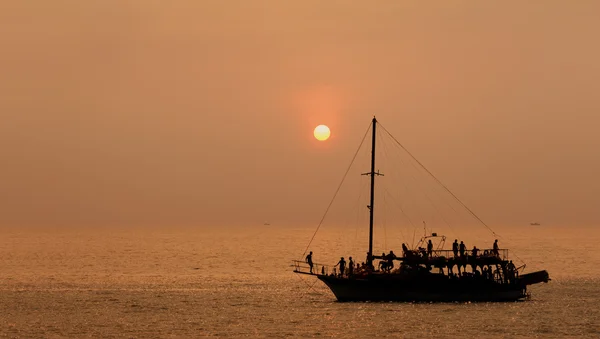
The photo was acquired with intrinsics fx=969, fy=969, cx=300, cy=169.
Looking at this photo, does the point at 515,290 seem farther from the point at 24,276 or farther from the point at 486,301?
the point at 24,276

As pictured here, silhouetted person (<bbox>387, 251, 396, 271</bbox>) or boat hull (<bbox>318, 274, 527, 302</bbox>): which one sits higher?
silhouetted person (<bbox>387, 251, 396, 271</bbox>)

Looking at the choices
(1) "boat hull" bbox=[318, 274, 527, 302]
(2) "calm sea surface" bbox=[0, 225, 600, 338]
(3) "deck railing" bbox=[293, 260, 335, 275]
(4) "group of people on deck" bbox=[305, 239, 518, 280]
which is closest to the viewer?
(2) "calm sea surface" bbox=[0, 225, 600, 338]

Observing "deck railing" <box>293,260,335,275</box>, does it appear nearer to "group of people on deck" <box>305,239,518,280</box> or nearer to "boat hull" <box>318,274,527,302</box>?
"group of people on deck" <box>305,239,518,280</box>

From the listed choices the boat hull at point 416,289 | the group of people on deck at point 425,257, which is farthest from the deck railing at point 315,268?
the boat hull at point 416,289

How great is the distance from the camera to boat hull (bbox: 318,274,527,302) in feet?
255

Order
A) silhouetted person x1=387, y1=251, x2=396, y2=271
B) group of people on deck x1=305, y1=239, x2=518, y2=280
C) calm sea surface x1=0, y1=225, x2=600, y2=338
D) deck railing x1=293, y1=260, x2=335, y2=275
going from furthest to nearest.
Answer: deck railing x1=293, y1=260, x2=335, y2=275 < silhouetted person x1=387, y1=251, x2=396, y2=271 < group of people on deck x1=305, y1=239, x2=518, y2=280 < calm sea surface x1=0, y1=225, x2=600, y2=338

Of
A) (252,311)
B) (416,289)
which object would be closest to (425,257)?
(416,289)

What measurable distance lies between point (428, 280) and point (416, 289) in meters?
1.26

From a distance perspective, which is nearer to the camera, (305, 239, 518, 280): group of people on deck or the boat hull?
(305, 239, 518, 280): group of people on deck

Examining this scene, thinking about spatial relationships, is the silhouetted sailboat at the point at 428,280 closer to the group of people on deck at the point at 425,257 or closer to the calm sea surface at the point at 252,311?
the group of people on deck at the point at 425,257

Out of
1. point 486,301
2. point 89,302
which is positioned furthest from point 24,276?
point 486,301

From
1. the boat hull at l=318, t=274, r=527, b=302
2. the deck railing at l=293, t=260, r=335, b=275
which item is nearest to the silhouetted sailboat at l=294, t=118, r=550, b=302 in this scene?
the boat hull at l=318, t=274, r=527, b=302

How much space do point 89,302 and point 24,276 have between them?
134ft

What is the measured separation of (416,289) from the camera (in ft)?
257
